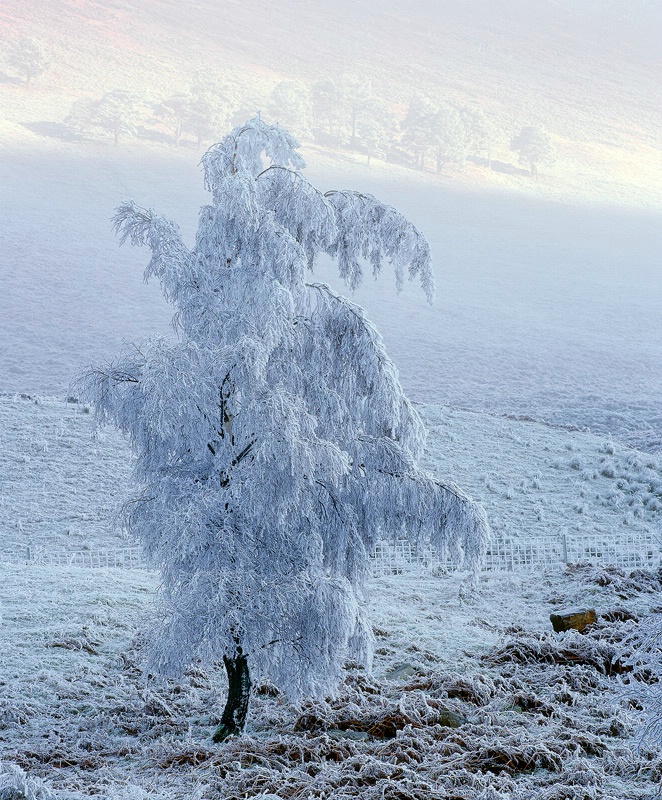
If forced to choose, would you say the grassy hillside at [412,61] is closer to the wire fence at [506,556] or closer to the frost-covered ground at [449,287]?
the frost-covered ground at [449,287]

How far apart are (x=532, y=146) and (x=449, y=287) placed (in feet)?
171

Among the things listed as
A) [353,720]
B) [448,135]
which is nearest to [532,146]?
[448,135]

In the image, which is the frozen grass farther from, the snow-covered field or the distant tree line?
the distant tree line

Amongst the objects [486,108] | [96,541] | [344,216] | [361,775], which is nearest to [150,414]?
[344,216]

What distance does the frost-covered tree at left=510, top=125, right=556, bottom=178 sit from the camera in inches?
4631

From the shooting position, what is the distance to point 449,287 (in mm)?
75000

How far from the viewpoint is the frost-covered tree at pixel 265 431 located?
34.1 feet

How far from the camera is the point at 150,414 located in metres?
10.1

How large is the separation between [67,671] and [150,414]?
230 inches

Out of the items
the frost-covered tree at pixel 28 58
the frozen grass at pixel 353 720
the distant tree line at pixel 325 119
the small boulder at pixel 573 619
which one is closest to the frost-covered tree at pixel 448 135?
the distant tree line at pixel 325 119

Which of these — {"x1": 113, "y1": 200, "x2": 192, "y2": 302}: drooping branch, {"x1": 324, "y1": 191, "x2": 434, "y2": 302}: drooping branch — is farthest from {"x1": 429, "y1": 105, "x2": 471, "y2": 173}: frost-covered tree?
{"x1": 113, "y1": 200, "x2": 192, "y2": 302}: drooping branch

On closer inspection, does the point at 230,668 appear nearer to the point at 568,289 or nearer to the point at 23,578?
the point at 23,578

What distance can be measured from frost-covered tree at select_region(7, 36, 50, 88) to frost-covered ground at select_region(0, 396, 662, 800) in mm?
100760

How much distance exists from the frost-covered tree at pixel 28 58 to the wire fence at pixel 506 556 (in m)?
102
